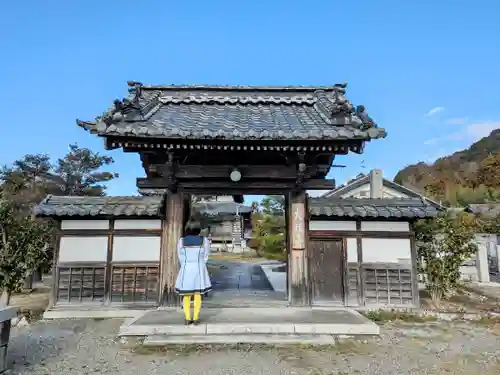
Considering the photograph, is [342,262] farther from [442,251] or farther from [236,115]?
[236,115]

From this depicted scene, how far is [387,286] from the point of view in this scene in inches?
310

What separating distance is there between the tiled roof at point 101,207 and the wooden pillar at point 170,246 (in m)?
0.29

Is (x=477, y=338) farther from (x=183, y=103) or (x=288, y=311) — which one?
(x=183, y=103)

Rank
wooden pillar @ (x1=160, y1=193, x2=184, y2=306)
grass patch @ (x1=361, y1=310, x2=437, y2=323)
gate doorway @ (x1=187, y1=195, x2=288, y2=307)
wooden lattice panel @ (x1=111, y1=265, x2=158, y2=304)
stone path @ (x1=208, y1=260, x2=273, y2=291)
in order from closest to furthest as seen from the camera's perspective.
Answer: grass patch @ (x1=361, y1=310, x2=437, y2=323), wooden pillar @ (x1=160, y1=193, x2=184, y2=306), wooden lattice panel @ (x1=111, y1=265, x2=158, y2=304), stone path @ (x1=208, y1=260, x2=273, y2=291), gate doorway @ (x1=187, y1=195, x2=288, y2=307)

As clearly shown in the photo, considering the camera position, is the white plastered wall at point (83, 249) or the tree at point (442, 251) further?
the tree at point (442, 251)

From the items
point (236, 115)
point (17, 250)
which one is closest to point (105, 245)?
point (17, 250)

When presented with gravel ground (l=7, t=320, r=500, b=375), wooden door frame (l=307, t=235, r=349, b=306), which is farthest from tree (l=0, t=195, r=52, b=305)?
wooden door frame (l=307, t=235, r=349, b=306)

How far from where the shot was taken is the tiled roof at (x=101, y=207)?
7.55m

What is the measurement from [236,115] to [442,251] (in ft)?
20.0

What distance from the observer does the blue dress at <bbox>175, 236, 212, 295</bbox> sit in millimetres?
5805

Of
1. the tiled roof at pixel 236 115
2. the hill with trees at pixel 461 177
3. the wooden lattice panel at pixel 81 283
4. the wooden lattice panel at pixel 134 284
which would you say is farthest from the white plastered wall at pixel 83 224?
the hill with trees at pixel 461 177

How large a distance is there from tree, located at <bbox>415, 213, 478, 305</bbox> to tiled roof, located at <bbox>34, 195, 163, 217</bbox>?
651 centimetres

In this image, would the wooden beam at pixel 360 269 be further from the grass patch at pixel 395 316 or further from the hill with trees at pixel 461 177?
the hill with trees at pixel 461 177

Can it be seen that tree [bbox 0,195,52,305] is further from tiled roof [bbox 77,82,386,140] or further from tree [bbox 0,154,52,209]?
tree [bbox 0,154,52,209]
